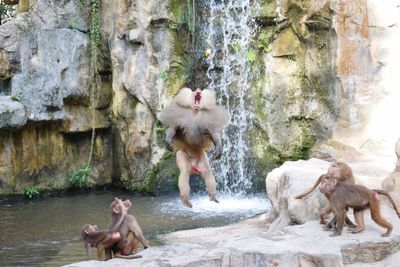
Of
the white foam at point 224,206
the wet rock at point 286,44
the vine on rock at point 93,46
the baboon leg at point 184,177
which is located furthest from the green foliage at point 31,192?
the baboon leg at point 184,177

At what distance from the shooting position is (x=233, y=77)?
14.2m

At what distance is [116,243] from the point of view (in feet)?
21.3

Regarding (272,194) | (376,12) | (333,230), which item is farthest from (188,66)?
(333,230)

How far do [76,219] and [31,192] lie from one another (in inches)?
121

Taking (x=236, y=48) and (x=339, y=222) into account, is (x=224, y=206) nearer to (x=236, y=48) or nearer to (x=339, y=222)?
(x=236, y=48)

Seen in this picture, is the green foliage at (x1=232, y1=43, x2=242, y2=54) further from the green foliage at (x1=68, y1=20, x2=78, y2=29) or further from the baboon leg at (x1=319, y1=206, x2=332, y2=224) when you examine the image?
the baboon leg at (x1=319, y1=206, x2=332, y2=224)

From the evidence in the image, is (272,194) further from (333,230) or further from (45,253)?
(45,253)

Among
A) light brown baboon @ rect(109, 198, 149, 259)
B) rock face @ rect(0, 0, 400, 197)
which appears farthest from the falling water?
light brown baboon @ rect(109, 198, 149, 259)

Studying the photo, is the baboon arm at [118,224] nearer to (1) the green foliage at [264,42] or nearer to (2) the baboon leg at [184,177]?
(2) the baboon leg at [184,177]

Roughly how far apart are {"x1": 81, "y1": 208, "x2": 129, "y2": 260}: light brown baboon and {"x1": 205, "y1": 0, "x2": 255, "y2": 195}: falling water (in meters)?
7.66

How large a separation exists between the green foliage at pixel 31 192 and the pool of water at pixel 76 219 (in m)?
0.38

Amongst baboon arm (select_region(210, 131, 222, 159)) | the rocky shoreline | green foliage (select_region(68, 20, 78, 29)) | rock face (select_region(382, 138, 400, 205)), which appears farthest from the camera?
green foliage (select_region(68, 20, 78, 29))

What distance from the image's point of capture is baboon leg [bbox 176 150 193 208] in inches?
243

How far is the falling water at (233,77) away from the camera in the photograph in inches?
555
